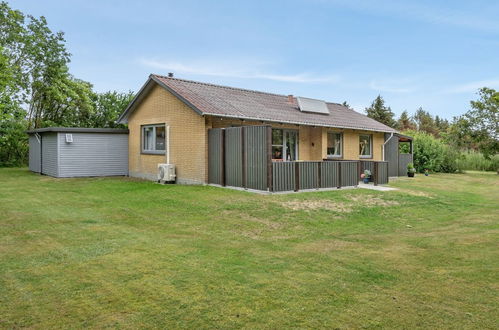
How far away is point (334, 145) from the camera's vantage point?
20453 millimetres

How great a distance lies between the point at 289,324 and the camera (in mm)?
3449

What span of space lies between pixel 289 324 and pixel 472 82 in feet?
110

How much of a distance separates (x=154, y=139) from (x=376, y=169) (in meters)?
10.5

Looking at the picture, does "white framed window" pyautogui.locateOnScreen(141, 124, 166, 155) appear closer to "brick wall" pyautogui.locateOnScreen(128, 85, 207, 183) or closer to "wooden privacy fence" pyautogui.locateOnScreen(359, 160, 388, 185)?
"brick wall" pyautogui.locateOnScreen(128, 85, 207, 183)

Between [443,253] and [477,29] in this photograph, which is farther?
[477,29]

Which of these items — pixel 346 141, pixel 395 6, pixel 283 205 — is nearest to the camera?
pixel 283 205

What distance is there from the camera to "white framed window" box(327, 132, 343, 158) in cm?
2014

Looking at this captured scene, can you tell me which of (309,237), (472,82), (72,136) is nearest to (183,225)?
(309,237)

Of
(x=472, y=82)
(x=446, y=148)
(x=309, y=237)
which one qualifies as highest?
(x=472, y=82)

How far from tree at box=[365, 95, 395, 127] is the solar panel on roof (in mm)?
31792

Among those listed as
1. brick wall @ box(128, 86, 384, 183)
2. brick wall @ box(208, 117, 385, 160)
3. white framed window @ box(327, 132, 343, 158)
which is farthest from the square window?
white framed window @ box(327, 132, 343, 158)

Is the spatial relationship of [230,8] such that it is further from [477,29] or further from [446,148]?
[446,148]

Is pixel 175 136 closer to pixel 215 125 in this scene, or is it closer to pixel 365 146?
pixel 215 125

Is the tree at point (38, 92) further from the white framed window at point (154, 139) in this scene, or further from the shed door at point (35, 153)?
the white framed window at point (154, 139)
